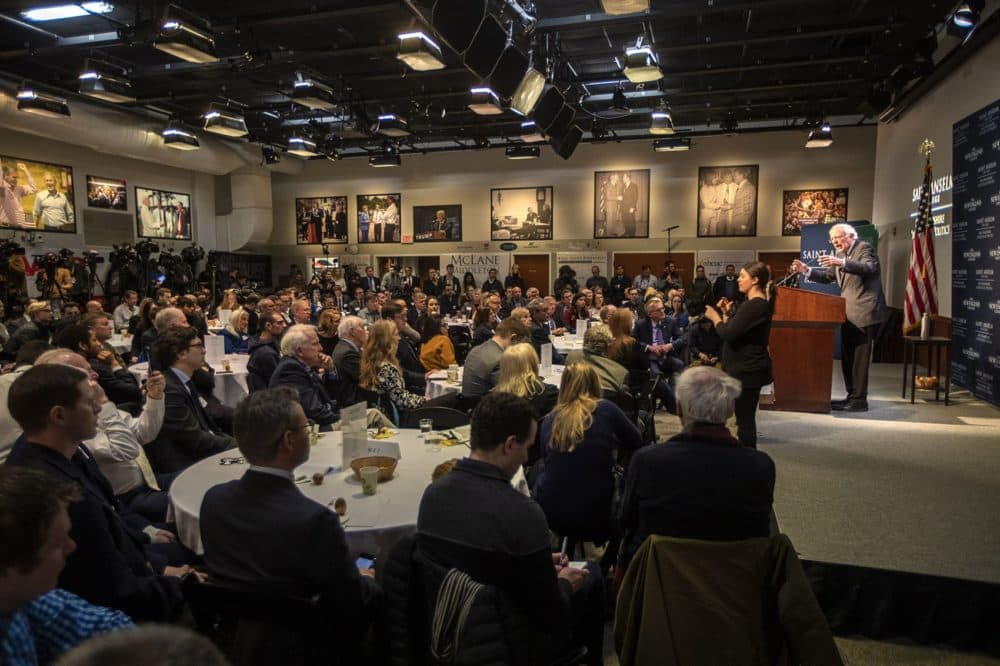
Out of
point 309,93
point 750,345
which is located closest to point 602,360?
point 750,345

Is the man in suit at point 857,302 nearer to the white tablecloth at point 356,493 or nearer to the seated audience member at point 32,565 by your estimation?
the white tablecloth at point 356,493

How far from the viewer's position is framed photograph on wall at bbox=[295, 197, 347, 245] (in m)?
19.5

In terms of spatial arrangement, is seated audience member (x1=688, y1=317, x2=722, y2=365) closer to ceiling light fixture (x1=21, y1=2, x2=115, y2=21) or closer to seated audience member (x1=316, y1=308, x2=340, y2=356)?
seated audience member (x1=316, y1=308, x2=340, y2=356)

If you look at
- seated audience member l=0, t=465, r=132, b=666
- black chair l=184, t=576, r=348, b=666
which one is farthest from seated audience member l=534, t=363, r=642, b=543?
seated audience member l=0, t=465, r=132, b=666

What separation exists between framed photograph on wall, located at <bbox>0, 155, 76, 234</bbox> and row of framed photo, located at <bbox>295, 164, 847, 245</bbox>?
6.76m

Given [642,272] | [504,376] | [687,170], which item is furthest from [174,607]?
[687,170]

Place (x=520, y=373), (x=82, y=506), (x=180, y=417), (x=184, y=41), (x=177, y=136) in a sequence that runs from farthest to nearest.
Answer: (x=177, y=136) < (x=184, y=41) < (x=520, y=373) < (x=180, y=417) < (x=82, y=506)

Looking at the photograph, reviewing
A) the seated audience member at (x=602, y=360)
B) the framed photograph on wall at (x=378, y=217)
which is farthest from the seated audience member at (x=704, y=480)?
the framed photograph on wall at (x=378, y=217)

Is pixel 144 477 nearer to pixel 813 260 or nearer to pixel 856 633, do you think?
pixel 856 633

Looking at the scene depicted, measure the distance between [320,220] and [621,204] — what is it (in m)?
9.56

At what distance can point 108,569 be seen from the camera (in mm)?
1841

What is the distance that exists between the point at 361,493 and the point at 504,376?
4.53 feet

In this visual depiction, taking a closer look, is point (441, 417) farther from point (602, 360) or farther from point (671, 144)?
point (671, 144)

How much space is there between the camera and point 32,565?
1200 mm
